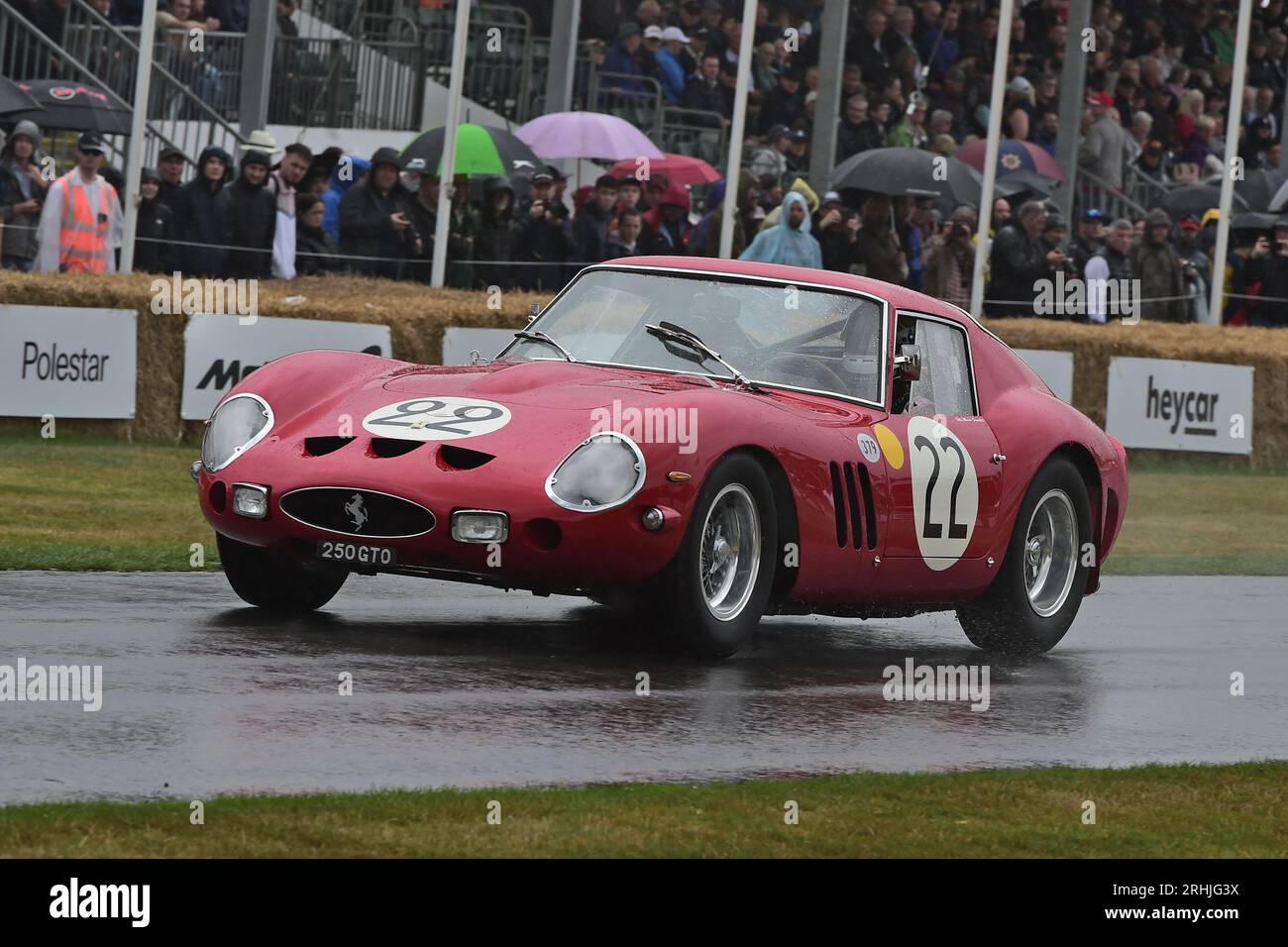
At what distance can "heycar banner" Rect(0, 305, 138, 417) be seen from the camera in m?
14.8

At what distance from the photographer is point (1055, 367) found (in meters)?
20.5

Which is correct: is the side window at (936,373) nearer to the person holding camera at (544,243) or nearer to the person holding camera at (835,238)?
the person holding camera at (544,243)

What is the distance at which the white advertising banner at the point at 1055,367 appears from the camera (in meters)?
20.3

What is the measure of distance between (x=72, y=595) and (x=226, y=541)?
31.2 inches

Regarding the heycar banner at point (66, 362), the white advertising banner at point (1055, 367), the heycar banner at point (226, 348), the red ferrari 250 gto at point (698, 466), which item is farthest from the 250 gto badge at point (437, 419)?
the white advertising banner at point (1055, 367)

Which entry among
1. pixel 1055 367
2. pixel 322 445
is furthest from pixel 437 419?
pixel 1055 367

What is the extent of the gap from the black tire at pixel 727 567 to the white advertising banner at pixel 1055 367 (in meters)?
12.2

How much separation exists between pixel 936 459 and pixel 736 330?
3.17 ft

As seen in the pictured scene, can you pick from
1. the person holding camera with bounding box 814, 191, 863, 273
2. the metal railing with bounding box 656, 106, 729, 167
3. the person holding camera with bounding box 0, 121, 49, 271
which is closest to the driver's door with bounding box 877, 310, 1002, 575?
the person holding camera with bounding box 0, 121, 49, 271

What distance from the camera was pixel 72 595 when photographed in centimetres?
902

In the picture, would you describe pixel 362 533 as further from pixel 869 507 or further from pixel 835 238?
pixel 835 238

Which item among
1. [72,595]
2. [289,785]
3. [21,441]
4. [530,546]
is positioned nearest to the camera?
[289,785]
